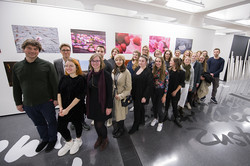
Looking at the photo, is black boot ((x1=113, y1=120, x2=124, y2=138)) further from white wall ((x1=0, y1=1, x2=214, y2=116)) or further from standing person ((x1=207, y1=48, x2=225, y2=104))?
standing person ((x1=207, y1=48, x2=225, y2=104))

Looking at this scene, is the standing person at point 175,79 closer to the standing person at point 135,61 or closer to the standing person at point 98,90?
the standing person at point 135,61

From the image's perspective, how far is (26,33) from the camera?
98.0 inches

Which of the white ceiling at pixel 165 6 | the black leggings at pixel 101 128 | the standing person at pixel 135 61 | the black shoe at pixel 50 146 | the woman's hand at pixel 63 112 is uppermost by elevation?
the white ceiling at pixel 165 6

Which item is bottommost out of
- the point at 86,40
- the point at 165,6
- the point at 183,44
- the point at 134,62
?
the point at 134,62

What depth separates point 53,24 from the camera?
8.66ft

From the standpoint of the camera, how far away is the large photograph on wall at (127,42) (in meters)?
3.35

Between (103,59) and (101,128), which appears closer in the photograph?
(101,128)

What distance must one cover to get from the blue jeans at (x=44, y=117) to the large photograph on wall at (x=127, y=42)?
2493mm

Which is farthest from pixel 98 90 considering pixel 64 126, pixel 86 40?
pixel 86 40

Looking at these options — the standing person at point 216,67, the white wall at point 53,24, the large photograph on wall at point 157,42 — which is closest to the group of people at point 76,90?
the white wall at point 53,24

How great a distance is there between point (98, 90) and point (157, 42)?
331 centimetres

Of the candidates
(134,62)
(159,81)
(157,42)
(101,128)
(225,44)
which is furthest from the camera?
(225,44)

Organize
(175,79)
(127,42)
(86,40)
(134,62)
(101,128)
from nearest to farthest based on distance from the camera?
(101,128) < (175,79) < (134,62) < (86,40) < (127,42)

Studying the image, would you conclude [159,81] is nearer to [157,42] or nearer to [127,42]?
[127,42]
